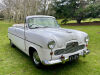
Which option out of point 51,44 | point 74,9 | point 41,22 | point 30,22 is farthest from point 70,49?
point 74,9

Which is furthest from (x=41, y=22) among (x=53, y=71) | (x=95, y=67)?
(x=95, y=67)

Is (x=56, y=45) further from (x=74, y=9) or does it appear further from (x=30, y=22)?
(x=74, y=9)

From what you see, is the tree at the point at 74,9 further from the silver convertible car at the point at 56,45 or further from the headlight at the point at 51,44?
the headlight at the point at 51,44

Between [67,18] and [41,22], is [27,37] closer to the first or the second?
[41,22]

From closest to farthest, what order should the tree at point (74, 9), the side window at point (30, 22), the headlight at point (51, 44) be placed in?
the headlight at point (51, 44) → the side window at point (30, 22) → the tree at point (74, 9)

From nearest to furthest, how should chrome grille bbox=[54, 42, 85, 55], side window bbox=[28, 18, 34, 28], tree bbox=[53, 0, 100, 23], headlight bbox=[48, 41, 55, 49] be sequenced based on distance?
1. headlight bbox=[48, 41, 55, 49]
2. chrome grille bbox=[54, 42, 85, 55]
3. side window bbox=[28, 18, 34, 28]
4. tree bbox=[53, 0, 100, 23]

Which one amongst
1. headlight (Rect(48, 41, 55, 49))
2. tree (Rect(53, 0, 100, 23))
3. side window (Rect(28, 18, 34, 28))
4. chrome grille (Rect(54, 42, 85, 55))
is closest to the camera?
headlight (Rect(48, 41, 55, 49))

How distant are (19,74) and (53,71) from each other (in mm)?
1037

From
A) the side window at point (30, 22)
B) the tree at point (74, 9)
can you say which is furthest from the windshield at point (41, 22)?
the tree at point (74, 9)

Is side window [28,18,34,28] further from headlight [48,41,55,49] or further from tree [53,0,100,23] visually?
tree [53,0,100,23]

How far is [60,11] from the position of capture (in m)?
19.5

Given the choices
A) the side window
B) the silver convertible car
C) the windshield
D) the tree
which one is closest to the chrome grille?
the silver convertible car

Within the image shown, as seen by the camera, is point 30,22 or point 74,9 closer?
point 30,22

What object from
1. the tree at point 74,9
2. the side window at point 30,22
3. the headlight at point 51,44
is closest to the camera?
the headlight at point 51,44
